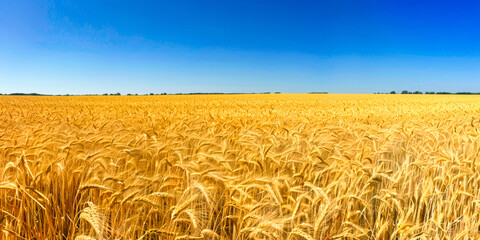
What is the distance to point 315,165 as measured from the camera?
9.81 ft

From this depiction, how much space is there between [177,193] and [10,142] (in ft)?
9.80

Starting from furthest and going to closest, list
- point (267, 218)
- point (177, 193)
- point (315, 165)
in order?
1. point (315, 165)
2. point (177, 193)
3. point (267, 218)

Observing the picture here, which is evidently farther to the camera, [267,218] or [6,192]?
[6,192]

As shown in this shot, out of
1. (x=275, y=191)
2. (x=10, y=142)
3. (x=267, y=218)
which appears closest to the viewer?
(x=267, y=218)

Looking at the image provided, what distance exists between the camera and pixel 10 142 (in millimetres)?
3881

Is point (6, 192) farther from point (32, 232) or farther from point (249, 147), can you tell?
point (249, 147)

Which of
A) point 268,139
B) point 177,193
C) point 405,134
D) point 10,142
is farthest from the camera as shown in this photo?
point 405,134

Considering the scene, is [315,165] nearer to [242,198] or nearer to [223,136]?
[242,198]

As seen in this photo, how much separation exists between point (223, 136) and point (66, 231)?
2.82 metres

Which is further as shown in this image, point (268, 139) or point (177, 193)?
point (268, 139)

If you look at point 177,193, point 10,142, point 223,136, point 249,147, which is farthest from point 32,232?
point 223,136

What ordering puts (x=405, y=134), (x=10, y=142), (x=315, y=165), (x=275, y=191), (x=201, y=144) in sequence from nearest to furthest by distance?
1. (x=275, y=191)
2. (x=315, y=165)
3. (x=201, y=144)
4. (x=10, y=142)
5. (x=405, y=134)

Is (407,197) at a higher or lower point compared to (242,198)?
lower

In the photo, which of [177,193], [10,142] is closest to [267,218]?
[177,193]
